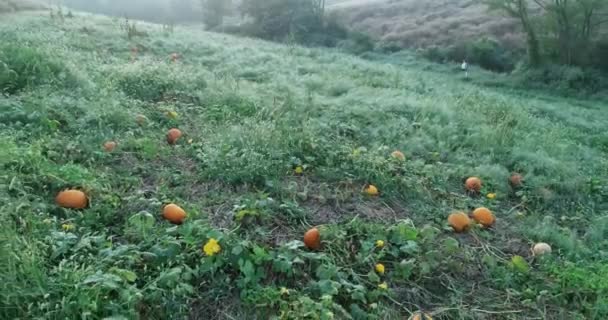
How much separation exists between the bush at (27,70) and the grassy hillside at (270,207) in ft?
0.07

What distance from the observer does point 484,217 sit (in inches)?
155

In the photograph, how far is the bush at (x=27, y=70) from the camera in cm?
544

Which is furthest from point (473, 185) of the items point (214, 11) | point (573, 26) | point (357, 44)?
point (214, 11)

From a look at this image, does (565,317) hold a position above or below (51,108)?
below

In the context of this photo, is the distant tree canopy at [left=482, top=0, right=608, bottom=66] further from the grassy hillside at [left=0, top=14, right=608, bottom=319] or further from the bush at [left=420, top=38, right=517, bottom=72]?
the grassy hillside at [left=0, top=14, right=608, bottom=319]

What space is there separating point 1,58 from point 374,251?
5167mm

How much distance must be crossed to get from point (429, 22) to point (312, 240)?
89.8ft

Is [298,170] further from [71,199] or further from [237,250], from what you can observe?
[71,199]

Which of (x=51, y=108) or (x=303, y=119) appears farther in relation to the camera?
(x=303, y=119)

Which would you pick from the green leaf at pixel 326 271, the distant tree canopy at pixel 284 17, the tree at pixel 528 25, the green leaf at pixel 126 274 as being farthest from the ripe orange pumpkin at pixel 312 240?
the distant tree canopy at pixel 284 17

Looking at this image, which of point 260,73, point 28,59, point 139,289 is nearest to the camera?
point 139,289

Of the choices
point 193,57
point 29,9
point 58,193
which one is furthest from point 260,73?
point 29,9

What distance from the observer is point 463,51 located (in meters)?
21.6

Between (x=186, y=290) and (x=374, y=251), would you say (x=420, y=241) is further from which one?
(x=186, y=290)
